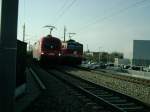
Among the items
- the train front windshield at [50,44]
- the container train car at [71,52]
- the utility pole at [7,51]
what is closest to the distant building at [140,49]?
the container train car at [71,52]

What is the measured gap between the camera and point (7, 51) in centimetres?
375

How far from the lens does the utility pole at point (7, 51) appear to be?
3662 millimetres

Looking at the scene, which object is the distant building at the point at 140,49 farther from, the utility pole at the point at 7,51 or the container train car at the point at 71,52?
the utility pole at the point at 7,51

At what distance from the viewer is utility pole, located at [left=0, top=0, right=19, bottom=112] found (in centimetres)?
366

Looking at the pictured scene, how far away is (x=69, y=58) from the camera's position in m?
41.5

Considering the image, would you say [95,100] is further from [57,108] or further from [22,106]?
[22,106]

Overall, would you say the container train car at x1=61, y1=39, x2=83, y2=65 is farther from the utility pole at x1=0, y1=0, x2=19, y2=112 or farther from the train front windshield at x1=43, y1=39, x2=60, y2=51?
the utility pole at x1=0, y1=0, x2=19, y2=112

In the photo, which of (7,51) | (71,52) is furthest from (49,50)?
(7,51)

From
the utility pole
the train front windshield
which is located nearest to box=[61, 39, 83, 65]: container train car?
the train front windshield

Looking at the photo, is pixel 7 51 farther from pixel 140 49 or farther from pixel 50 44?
pixel 140 49

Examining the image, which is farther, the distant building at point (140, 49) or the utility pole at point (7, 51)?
the distant building at point (140, 49)

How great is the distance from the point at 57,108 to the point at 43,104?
2.69 feet

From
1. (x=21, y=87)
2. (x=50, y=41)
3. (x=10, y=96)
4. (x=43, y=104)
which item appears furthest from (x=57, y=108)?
(x=50, y=41)

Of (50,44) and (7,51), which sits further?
(50,44)
